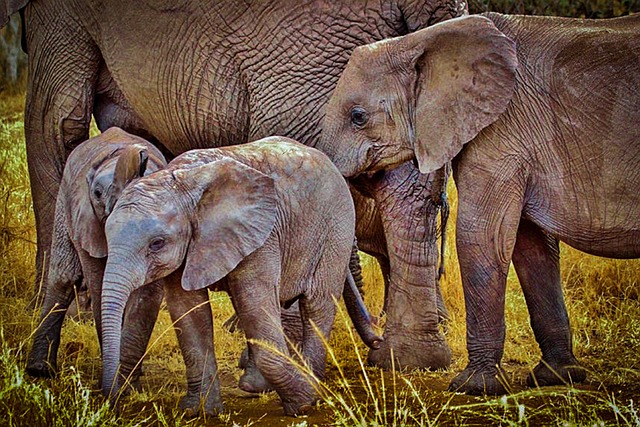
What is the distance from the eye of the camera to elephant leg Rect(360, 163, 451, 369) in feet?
22.5

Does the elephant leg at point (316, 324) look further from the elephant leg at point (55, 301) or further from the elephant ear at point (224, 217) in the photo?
the elephant leg at point (55, 301)

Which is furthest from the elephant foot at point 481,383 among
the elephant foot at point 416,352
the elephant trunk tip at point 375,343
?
the elephant foot at point 416,352

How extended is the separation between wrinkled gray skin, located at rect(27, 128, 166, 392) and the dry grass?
4.6 inches

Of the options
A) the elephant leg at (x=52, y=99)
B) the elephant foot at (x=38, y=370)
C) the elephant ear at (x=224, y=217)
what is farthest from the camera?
the elephant leg at (x=52, y=99)

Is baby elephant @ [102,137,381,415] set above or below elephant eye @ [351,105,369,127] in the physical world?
below

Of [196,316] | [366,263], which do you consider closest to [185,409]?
[196,316]

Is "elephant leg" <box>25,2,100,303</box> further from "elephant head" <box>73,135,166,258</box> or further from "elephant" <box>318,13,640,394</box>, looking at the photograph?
"elephant" <box>318,13,640,394</box>

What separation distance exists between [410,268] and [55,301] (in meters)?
1.75

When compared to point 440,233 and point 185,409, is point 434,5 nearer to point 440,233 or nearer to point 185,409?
point 440,233

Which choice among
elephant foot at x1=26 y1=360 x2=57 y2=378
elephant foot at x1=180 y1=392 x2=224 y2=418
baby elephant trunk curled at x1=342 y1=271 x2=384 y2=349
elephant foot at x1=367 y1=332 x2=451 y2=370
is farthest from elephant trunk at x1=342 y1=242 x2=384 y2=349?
elephant foot at x1=26 y1=360 x2=57 y2=378

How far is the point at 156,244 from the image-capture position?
217 inches

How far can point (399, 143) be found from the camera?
6.38 metres

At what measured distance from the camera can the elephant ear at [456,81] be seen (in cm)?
616

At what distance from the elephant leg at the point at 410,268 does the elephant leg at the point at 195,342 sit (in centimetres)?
130
